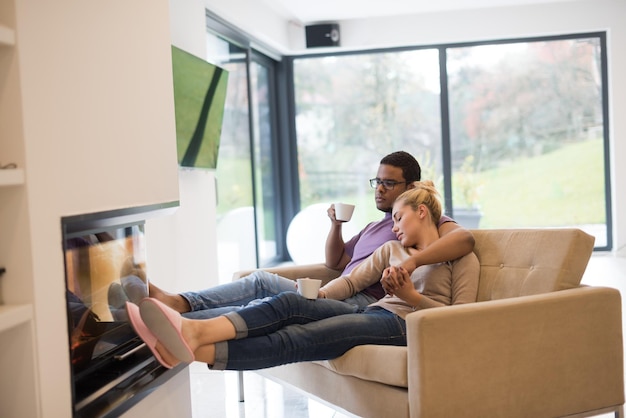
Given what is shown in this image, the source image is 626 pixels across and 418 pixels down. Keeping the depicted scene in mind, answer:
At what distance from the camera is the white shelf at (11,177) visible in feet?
5.49

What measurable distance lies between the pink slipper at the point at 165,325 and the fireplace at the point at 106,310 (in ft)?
0.62

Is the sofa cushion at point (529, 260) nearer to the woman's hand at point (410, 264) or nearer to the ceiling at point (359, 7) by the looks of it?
the woman's hand at point (410, 264)

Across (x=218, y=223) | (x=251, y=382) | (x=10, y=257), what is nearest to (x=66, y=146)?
(x=10, y=257)

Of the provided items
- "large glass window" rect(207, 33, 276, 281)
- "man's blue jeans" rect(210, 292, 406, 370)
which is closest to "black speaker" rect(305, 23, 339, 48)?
"large glass window" rect(207, 33, 276, 281)

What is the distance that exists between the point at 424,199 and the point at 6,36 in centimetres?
156

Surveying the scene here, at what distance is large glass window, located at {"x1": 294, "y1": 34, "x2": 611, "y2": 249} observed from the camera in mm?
7586

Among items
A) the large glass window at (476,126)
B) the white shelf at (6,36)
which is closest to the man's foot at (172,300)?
the white shelf at (6,36)

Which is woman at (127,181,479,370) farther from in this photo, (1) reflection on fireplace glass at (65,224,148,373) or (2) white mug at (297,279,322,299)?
(1) reflection on fireplace glass at (65,224,148,373)

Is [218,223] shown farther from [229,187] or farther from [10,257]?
[10,257]

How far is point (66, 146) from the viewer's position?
194 cm

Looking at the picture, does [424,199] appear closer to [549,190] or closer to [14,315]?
[14,315]

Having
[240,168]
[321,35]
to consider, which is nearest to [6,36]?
[240,168]

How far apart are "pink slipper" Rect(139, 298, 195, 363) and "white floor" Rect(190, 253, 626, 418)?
0.81 meters

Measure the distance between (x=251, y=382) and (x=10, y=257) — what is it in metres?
1.89
